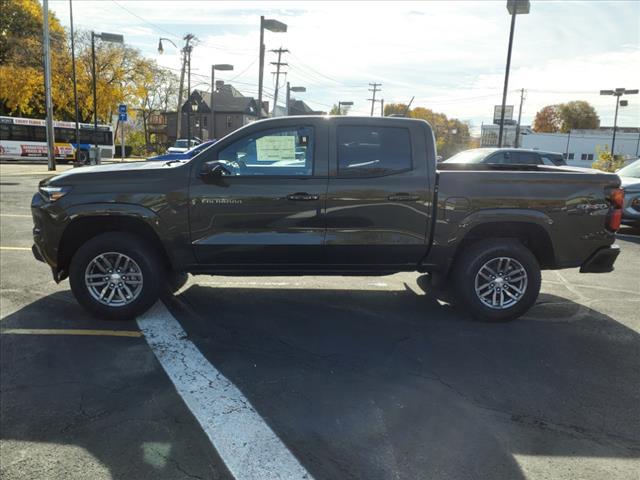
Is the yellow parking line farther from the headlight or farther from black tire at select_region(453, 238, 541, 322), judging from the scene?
black tire at select_region(453, 238, 541, 322)

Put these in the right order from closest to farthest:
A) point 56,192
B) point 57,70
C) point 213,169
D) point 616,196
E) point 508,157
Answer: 1. point 213,169
2. point 56,192
3. point 616,196
4. point 508,157
5. point 57,70

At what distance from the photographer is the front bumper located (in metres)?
5.01

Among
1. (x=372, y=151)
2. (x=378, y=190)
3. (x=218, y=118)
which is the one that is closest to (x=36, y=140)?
(x=372, y=151)

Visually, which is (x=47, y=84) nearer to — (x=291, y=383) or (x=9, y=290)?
(x=9, y=290)

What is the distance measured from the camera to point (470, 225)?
4871 mm

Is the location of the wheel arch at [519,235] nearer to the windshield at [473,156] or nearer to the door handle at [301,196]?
the door handle at [301,196]

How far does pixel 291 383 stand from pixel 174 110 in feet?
261

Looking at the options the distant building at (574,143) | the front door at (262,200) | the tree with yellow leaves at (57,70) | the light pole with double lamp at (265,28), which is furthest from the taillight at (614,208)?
the distant building at (574,143)

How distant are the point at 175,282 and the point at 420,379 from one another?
3.23 metres

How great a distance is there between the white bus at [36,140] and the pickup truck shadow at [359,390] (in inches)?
1329

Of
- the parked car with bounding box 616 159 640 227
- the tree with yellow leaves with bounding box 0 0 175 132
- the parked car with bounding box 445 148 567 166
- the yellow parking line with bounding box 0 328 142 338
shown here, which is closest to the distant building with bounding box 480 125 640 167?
the tree with yellow leaves with bounding box 0 0 175 132

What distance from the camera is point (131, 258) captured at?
4766 millimetres

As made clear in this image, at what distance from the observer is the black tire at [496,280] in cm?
495

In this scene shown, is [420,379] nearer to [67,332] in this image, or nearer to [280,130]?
[280,130]
